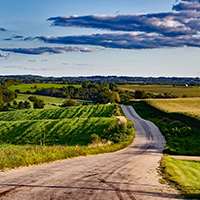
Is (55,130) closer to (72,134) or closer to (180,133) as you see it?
(72,134)

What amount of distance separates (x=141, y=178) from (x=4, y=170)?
8.96 m

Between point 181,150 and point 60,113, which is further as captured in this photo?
point 60,113

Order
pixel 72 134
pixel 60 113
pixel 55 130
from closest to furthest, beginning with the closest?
pixel 72 134 → pixel 55 130 → pixel 60 113

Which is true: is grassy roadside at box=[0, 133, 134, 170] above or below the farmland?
above

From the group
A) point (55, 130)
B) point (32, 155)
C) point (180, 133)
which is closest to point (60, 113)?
point (55, 130)

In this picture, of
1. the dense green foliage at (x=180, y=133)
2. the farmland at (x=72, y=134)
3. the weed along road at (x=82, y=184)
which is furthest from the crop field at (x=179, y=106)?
the weed along road at (x=82, y=184)

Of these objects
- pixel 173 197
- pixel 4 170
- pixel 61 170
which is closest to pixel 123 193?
pixel 173 197

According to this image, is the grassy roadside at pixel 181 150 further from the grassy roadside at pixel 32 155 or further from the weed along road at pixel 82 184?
the grassy roadside at pixel 32 155

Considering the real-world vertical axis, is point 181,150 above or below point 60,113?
above

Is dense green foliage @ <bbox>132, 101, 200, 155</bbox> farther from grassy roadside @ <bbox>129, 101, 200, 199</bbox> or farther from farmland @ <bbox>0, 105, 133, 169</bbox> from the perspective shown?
farmland @ <bbox>0, 105, 133, 169</bbox>

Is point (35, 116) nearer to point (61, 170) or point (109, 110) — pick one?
point (109, 110)

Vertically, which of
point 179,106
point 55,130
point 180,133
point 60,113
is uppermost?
point 179,106

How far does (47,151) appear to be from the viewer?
22250 mm

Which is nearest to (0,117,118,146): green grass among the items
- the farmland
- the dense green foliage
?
the farmland
